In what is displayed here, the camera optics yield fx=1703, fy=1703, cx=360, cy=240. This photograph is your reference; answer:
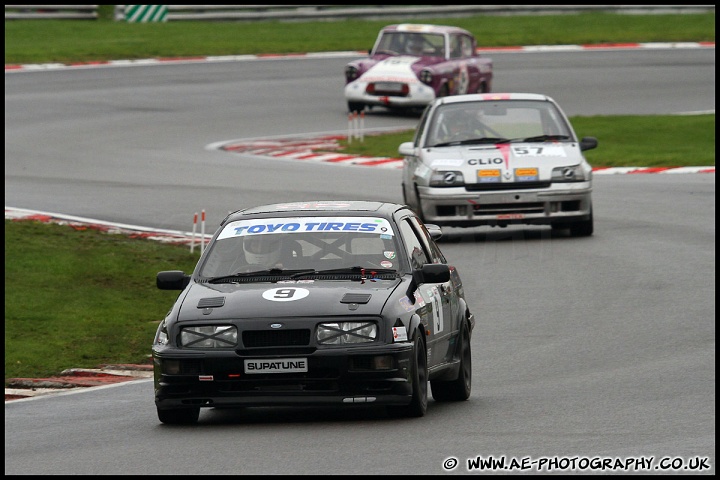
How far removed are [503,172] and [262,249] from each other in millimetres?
8915

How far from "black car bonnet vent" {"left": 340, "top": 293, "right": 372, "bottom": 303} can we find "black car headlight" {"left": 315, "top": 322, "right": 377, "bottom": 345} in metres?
0.15

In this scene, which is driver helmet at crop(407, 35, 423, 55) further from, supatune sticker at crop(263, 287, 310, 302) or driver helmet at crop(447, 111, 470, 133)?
supatune sticker at crop(263, 287, 310, 302)

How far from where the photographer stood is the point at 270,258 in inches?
414

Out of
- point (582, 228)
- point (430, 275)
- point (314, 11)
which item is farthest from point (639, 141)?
point (314, 11)

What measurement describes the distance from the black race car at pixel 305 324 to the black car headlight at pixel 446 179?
861 centimetres

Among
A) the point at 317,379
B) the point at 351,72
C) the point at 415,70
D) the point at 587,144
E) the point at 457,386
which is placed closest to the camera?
the point at 317,379

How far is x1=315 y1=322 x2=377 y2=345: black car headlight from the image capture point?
378 inches

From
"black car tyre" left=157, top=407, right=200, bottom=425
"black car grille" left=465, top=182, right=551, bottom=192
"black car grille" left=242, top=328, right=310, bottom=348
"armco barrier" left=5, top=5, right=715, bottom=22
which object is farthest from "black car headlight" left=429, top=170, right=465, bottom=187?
"armco barrier" left=5, top=5, right=715, bottom=22

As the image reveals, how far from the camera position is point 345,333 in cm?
962

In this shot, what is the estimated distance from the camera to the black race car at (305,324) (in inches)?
376

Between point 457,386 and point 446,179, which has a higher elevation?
point 446,179

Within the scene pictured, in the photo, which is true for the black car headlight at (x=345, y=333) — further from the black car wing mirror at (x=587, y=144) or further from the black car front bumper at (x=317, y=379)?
the black car wing mirror at (x=587, y=144)

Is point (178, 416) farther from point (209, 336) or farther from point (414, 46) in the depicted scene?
point (414, 46)

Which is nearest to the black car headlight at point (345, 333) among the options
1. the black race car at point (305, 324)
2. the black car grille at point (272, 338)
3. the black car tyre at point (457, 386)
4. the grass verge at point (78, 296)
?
the black race car at point (305, 324)
